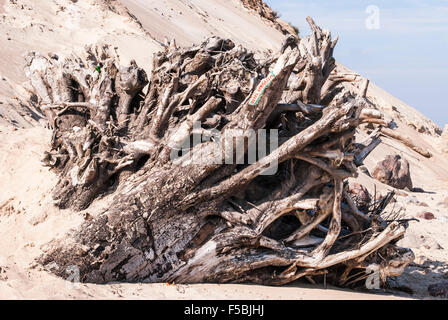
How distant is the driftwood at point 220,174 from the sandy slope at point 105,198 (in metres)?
0.28

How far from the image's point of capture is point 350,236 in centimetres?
742

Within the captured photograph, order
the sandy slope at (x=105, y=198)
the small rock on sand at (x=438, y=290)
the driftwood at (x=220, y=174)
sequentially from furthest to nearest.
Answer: the small rock on sand at (x=438, y=290)
the driftwood at (x=220, y=174)
the sandy slope at (x=105, y=198)

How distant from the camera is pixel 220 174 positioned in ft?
21.3

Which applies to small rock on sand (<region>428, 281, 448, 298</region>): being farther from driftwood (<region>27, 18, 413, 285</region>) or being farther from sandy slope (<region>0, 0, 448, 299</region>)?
driftwood (<region>27, 18, 413, 285</region>)

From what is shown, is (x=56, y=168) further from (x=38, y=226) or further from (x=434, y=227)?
(x=434, y=227)

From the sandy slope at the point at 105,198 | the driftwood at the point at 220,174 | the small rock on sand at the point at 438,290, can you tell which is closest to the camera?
the sandy slope at the point at 105,198

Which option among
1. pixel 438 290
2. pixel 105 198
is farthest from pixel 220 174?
pixel 438 290

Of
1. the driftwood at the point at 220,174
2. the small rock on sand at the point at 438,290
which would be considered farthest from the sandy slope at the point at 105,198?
the driftwood at the point at 220,174

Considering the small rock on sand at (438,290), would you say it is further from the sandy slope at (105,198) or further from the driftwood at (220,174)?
the driftwood at (220,174)

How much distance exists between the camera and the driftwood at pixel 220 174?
6266 mm

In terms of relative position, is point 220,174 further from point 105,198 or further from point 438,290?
point 438,290

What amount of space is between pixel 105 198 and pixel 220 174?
4.53 feet

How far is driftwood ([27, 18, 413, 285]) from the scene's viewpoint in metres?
6.27

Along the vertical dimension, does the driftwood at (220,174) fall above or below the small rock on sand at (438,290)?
above
